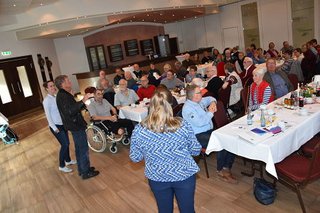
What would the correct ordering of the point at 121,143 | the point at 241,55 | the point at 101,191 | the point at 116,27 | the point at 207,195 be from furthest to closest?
the point at 116,27, the point at 241,55, the point at 121,143, the point at 101,191, the point at 207,195

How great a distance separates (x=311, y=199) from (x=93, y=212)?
258 centimetres

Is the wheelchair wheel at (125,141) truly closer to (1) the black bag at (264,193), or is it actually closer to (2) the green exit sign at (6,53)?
(1) the black bag at (264,193)

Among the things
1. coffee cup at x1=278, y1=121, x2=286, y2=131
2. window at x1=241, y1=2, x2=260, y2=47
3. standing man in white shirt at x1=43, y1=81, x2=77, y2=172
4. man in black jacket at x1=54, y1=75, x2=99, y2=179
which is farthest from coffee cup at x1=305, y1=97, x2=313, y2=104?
window at x1=241, y1=2, x2=260, y2=47

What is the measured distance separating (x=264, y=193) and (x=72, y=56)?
1260 cm

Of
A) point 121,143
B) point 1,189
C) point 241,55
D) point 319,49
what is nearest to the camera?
point 1,189

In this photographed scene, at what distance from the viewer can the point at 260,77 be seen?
3.99 meters

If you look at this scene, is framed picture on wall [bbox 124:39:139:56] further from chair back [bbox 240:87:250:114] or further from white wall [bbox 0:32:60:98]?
chair back [bbox 240:87:250:114]

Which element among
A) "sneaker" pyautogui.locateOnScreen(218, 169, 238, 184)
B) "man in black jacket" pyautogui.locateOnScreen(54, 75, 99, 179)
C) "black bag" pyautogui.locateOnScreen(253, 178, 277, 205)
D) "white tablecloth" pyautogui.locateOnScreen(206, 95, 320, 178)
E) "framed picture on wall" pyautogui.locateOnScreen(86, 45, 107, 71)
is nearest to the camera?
"white tablecloth" pyautogui.locateOnScreen(206, 95, 320, 178)

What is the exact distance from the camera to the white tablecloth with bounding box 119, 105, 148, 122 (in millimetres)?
4797

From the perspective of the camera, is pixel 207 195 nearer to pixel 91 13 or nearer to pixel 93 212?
pixel 93 212

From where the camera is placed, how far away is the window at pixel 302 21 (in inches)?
431

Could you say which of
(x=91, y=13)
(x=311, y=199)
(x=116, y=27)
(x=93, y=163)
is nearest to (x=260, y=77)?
(x=311, y=199)

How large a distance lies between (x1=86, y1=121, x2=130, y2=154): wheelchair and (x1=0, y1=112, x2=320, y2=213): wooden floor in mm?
151

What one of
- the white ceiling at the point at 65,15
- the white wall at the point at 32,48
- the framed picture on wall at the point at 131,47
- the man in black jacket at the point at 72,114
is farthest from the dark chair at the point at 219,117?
the framed picture on wall at the point at 131,47
